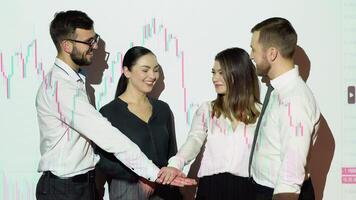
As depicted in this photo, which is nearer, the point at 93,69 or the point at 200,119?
the point at 200,119

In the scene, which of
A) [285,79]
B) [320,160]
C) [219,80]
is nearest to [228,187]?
[219,80]

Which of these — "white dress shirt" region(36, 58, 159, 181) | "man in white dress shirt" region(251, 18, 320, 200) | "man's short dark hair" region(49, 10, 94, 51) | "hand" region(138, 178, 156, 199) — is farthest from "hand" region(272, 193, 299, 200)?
"man's short dark hair" region(49, 10, 94, 51)

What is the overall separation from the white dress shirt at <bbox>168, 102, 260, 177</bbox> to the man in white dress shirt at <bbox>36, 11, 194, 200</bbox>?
0.15 metres

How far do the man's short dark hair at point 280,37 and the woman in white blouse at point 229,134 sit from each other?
15.6 inches

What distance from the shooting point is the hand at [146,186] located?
98.9 inches

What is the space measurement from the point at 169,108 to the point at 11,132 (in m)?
0.92

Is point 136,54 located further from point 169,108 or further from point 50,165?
point 50,165

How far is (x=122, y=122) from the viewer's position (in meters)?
2.54

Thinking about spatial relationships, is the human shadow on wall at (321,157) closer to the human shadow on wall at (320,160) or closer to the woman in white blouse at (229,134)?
the human shadow on wall at (320,160)

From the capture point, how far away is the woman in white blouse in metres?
2.46

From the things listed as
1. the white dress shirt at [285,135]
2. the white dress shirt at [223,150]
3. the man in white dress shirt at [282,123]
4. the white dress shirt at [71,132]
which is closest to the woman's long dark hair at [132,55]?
the white dress shirt at [71,132]

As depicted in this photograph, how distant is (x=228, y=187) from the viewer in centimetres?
246

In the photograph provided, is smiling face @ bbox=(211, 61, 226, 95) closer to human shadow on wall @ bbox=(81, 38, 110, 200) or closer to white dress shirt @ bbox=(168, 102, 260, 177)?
white dress shirt @ bbox=(168, 102, 260, 177)

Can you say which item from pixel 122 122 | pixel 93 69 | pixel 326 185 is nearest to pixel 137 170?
pixel 122 122
